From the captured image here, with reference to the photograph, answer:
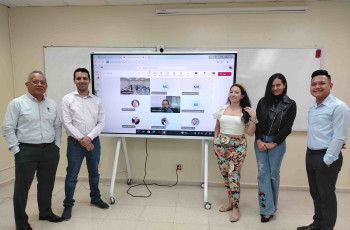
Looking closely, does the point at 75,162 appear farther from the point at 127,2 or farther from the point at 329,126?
the point at 329,126

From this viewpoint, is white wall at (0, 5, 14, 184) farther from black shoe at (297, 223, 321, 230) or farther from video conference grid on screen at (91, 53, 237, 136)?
black shoe at (297, 223, 321, 230)

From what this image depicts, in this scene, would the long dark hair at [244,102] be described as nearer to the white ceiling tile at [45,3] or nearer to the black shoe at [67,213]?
the black shoe at [67,213]

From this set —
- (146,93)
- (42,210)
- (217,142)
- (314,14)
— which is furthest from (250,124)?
(42,210)

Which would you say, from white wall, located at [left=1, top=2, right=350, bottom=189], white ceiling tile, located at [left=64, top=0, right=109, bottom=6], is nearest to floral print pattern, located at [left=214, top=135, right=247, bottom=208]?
white wall, located at [left=1, top=2, right=350, bottom=189]

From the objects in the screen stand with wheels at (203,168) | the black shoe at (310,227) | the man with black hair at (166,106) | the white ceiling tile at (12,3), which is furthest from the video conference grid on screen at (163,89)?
the white ceiling tile at (12,3)

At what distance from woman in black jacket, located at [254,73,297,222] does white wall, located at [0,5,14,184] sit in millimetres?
3607

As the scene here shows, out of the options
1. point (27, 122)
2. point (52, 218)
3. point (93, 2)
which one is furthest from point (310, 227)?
point (93, 2)

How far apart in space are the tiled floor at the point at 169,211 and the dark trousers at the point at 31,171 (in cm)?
31

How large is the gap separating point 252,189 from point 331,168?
1.50m

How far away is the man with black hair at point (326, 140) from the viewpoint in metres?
1.79

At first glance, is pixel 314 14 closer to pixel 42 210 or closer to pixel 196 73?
pixel 196 73

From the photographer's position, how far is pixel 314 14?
290cm

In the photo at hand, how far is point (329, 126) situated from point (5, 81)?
4207 mm

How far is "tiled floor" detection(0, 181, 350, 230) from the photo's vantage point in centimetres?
230
